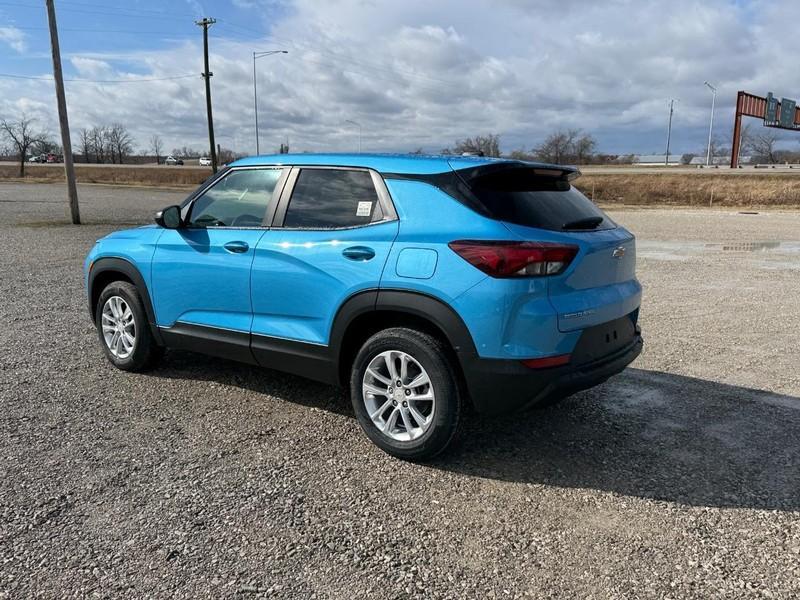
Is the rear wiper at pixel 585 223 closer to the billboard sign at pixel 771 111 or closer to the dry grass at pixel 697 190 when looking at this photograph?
the dry grass at pixel 697 190

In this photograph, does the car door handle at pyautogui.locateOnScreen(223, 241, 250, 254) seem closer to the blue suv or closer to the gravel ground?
the blue suv

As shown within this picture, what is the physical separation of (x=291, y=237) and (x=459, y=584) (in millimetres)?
2346

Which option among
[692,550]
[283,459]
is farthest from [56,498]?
[692,550]

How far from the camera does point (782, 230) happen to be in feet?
65.0

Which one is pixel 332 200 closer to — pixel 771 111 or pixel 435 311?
pixel 435 311

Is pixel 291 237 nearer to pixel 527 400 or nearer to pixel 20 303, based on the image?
pixel 527 400

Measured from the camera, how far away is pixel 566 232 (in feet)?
11.6

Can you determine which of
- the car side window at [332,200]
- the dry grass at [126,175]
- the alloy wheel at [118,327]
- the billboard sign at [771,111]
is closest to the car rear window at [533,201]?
the car side window at [332,200]

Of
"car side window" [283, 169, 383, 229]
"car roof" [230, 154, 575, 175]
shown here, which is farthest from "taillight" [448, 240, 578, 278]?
"car side window" [283, 169, 383, 229]

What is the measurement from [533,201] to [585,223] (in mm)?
369

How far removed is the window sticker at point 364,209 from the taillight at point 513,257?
2.35 ft

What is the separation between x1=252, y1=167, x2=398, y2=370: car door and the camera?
3748 millimetres

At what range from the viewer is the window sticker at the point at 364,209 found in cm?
385

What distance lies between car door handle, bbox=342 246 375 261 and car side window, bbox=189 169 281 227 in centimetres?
87
